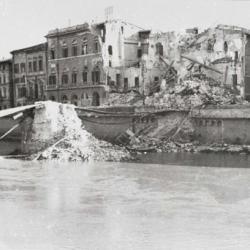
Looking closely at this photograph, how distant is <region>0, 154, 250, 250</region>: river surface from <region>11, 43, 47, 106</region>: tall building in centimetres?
2970

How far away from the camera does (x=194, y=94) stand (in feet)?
118

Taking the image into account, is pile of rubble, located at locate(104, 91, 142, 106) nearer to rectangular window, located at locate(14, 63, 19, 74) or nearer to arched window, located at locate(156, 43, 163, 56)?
arched window, located at locate(156, 43, 163, 56)

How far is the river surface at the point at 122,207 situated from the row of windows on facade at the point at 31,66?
98.7 ft

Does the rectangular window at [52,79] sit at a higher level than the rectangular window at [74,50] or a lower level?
lower

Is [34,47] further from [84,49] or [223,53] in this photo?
[223,53]

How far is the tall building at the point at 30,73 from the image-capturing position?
48938mm

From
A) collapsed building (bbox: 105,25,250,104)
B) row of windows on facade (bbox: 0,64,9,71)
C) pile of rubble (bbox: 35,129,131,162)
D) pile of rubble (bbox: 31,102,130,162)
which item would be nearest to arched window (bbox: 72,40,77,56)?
collapsed building (bbox: 105,25,250,104)

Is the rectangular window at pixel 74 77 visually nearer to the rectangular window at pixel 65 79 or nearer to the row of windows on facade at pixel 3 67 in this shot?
the rectangular window at pixel 65 79

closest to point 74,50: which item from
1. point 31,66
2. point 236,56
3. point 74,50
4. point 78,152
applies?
point 74,50

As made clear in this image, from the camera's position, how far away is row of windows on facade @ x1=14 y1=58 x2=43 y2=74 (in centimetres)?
4919

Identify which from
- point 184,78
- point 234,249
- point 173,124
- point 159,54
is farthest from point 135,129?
point 234,249

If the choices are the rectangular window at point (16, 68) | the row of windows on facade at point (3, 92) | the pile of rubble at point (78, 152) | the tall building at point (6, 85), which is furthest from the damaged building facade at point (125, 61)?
the pile of rubble at point (78, 152)

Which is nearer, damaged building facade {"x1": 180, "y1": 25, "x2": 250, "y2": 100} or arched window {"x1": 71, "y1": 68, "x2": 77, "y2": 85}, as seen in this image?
damaged building facade {"x1": 180, "y1": 25, "x2": 250, "y2": 100}

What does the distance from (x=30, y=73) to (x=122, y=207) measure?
4020 centimetres
